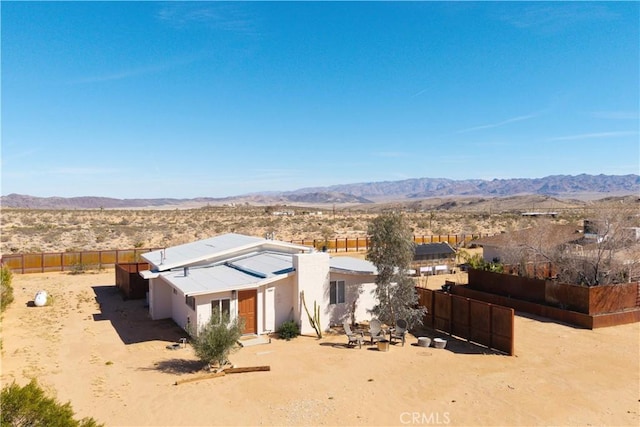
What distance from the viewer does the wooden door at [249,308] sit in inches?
731

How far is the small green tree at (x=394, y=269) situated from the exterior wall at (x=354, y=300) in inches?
49.9

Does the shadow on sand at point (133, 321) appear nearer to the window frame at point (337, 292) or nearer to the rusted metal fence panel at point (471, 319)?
the window frame at point (337, 292)

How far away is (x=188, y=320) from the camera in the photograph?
19062 millimetres

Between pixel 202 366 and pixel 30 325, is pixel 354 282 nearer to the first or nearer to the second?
pixel 202 366

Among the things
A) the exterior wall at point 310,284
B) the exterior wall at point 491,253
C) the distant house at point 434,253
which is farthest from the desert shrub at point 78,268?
the exterior wall at point 491,253

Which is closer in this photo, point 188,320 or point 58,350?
point 58,350

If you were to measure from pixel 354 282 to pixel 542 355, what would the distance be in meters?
7.59

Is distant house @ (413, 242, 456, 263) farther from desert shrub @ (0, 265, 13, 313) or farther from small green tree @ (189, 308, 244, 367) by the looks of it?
desert shrub @ (0, 265, 13, 313)

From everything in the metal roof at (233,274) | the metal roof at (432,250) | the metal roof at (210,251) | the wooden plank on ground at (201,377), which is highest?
the metal roof at (210,251)

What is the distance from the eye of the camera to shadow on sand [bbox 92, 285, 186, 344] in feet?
62.5

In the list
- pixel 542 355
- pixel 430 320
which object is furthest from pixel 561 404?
Result: pixel 430 320

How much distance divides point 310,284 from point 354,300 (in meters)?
Result: 2.50

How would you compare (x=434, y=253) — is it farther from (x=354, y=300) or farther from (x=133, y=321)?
Answer: (x=133, y=321)

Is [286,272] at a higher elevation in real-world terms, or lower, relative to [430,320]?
higher
